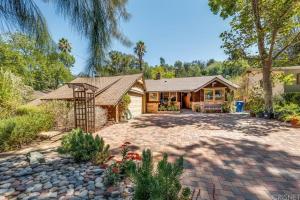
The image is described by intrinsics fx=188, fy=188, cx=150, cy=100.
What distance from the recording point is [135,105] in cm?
1656

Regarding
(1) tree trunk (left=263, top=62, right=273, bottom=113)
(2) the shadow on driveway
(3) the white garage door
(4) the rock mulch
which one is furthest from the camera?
(3) the white garage door

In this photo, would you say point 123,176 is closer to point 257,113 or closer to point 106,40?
point 106,40

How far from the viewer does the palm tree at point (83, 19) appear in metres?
1.79

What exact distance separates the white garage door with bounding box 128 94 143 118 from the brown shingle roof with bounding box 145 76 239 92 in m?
3.17

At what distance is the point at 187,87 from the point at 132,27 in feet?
60.5

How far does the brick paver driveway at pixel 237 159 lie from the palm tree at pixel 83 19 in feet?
10.2

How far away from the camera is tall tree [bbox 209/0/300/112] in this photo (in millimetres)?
12148

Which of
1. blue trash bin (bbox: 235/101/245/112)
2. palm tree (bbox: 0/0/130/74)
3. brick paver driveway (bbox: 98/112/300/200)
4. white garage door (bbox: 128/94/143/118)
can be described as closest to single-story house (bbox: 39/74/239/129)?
white garage door (bbox: 128/94/143/118)

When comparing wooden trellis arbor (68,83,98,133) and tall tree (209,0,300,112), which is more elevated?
tall tree (209,0,300,112)

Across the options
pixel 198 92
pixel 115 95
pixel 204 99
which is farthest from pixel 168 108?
pixel 115 95

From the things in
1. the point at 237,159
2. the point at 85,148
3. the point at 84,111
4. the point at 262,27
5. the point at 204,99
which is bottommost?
the point at 237,159

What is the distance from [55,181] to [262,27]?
15.2 meters

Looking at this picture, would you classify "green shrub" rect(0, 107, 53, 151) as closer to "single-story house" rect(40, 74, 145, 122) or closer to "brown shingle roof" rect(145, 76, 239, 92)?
"single-story house" rect(40, 74, 145, 122)

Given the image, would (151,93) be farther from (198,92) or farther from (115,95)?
(115,95)
